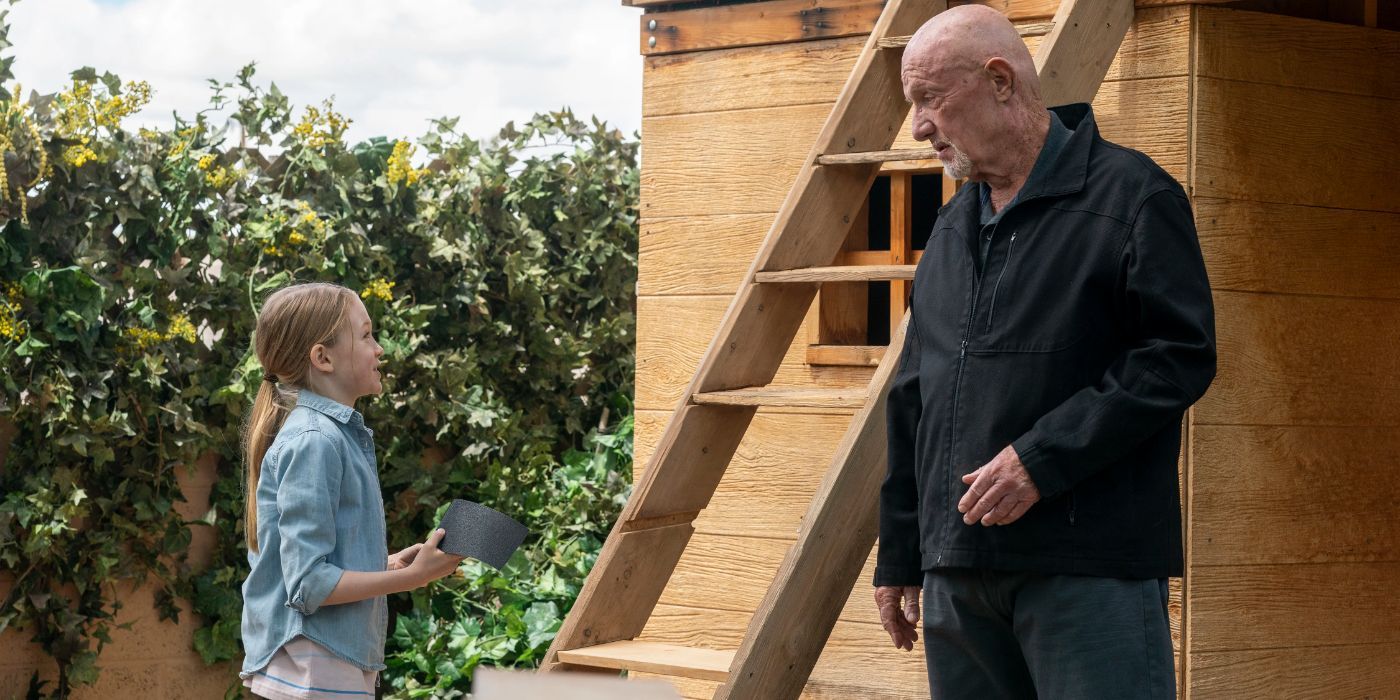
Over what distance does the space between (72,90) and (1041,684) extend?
3.60m

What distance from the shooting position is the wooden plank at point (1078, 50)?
3.01 m

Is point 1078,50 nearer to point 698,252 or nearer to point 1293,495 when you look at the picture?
point 1293,495

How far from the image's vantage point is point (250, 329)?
5.14m

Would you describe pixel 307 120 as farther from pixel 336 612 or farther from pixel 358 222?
pixel 336 612

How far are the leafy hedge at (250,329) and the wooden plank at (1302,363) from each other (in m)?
2.80

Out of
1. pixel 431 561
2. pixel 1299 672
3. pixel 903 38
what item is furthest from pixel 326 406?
pixel 1299 672

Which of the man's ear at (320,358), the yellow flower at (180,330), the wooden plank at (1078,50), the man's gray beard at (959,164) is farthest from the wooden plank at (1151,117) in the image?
the yellow flower at (180,330)

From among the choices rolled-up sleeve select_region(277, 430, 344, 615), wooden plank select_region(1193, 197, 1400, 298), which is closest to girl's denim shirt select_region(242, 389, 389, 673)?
rolled-up sleeve select_region(277, 430, 344, 615)

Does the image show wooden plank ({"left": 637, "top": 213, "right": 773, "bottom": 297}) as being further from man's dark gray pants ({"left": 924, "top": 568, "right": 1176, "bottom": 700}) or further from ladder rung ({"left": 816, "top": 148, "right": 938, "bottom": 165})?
man's dark gray pants ({"left": 924, "top": 568, "right": 1176, "bottom": 700})

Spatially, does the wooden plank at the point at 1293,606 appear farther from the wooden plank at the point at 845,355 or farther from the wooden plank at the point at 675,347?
the wooden plank at the point at 675,347

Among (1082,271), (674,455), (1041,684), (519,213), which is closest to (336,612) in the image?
(674,455)

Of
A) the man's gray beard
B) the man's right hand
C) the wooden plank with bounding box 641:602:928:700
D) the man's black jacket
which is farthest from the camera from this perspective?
the wooden plank with bounding box 641:602:928:700

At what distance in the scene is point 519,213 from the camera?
6.20 m

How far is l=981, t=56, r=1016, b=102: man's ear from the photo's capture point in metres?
2.45
